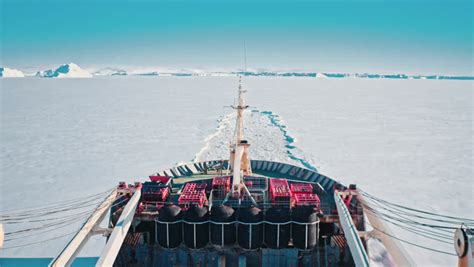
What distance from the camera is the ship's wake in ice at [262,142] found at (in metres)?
17.3

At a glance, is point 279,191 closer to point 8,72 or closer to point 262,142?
point 262,142

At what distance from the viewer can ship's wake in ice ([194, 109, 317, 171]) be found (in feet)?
56.6

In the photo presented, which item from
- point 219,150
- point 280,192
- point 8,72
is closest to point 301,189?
point 280,192

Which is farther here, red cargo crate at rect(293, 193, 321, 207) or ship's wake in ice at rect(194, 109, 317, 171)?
ship's wake in ice at rect(194, 109, 317, 171)

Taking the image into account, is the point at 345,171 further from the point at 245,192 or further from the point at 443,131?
the point at 443,131

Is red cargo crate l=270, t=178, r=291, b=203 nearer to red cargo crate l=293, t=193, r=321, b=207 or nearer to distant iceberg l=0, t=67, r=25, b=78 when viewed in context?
red cargo crate l=293, t=193, r=321, b=207

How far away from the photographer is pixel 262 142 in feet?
68.1

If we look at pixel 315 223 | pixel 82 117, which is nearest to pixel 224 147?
pixel 315 223

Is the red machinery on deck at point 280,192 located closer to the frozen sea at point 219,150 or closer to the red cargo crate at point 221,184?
the red cargo crate at point 221,184

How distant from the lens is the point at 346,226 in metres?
5.82

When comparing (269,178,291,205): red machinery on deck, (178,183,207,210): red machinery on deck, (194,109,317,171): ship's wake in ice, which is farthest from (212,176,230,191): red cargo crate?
A: (194,109,317,171): ship's wake in ice

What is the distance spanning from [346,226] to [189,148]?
46.8ft

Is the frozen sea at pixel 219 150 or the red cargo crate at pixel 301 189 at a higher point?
the red cargo crate at pixel 301 189

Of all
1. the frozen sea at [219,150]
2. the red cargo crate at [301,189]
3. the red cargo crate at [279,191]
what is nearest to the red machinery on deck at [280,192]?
the red cargo crate at [279,191]
